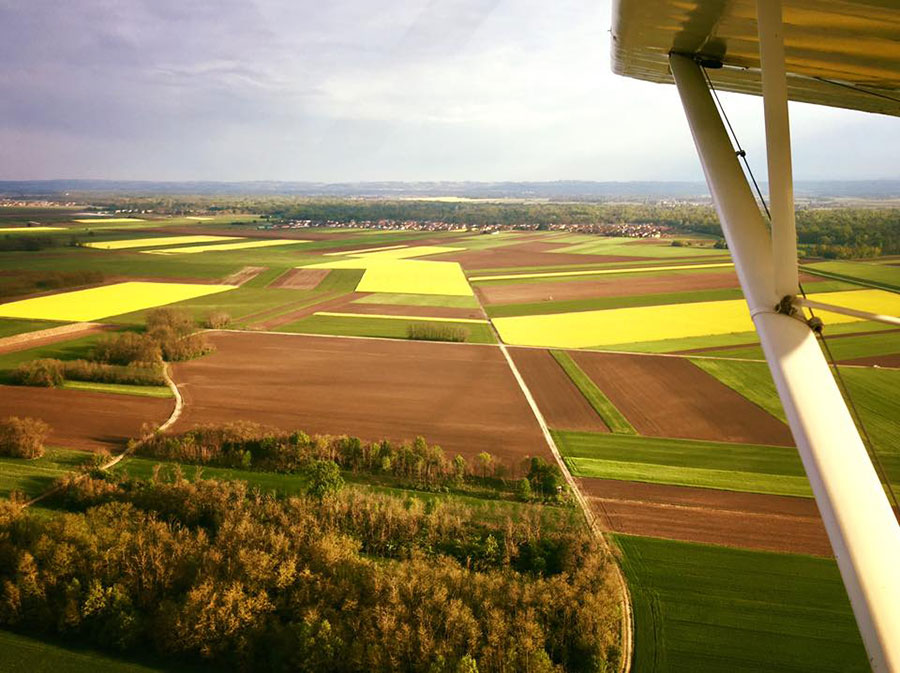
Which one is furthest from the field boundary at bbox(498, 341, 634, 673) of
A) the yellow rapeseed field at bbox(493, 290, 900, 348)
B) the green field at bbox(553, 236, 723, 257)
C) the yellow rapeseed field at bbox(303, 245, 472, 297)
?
the green field at bbox(553, 236, 723, 257)

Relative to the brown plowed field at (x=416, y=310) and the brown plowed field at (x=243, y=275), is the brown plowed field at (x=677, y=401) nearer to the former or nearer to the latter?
the brown plowed field at (x=416, y=310)

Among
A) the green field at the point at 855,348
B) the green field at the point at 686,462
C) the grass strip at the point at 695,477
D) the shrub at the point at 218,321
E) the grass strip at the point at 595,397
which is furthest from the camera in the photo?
the shrub at the point at 218,321

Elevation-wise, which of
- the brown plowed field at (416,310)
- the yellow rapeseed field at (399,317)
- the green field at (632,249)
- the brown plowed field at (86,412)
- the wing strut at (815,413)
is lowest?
the brown plowed field at (86,412)

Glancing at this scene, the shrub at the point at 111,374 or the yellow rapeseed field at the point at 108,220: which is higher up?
the yellow rapeseed field at the point at 108,220

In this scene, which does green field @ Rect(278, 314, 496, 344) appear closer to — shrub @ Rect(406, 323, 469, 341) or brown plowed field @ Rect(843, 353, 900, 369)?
shrub @ Rect(406, 323, 469, 341)

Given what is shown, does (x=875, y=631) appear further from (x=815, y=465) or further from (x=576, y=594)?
(x=576, y=594)

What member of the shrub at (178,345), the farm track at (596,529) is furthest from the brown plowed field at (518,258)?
the farm track at (596,529)

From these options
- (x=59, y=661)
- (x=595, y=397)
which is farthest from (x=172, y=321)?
(x=59, y=661)
